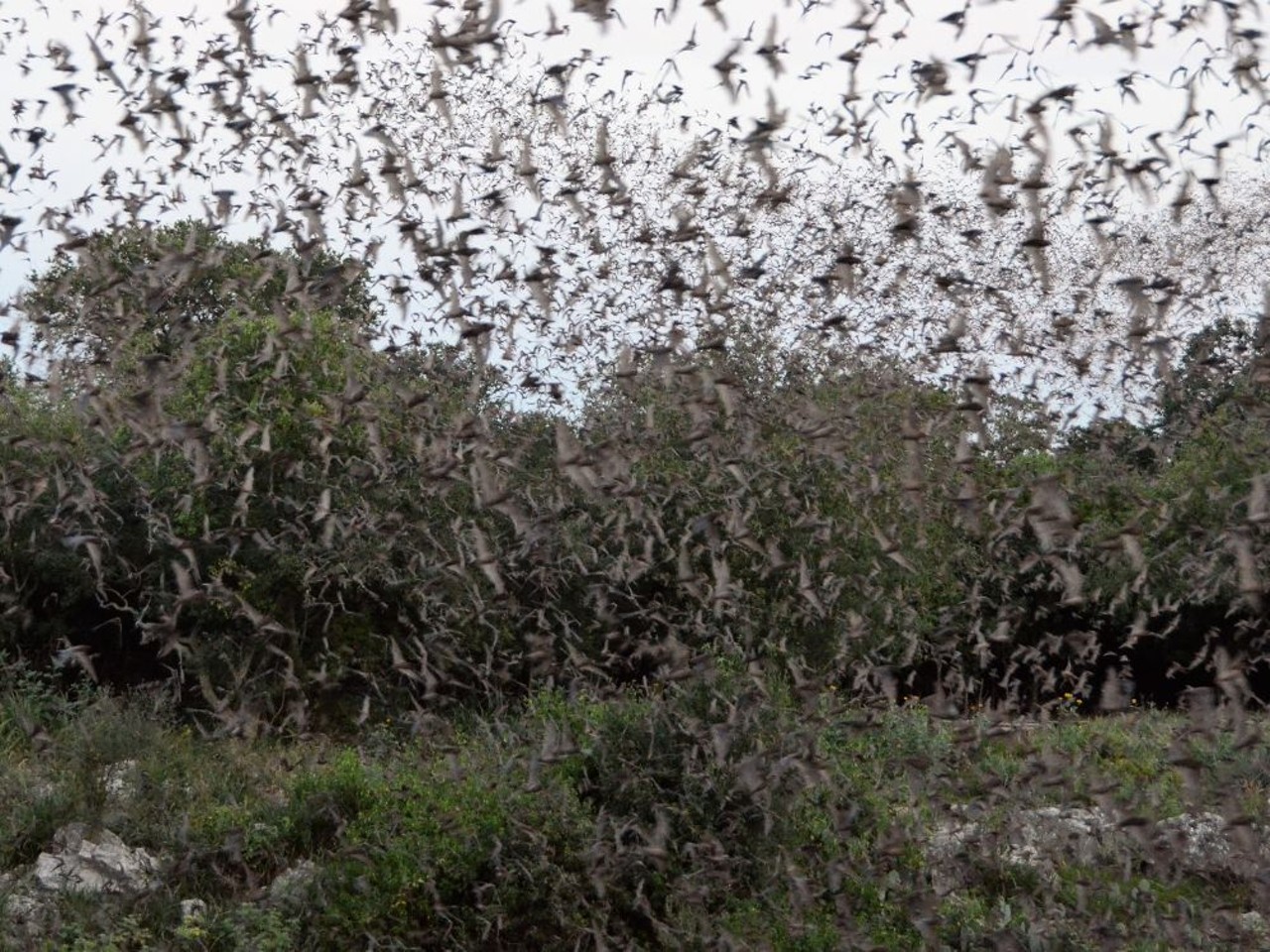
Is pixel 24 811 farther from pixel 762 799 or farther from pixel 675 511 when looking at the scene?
pixel 675 511

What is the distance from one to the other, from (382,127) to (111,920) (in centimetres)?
640

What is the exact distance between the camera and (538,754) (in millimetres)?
11977

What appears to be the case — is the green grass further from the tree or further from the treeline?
the tree

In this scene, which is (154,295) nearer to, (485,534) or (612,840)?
(612,840)

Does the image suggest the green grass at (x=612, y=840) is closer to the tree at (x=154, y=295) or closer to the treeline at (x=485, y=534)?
the treeline at (x=485, y=534)

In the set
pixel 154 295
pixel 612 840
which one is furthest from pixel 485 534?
pixel 154 295

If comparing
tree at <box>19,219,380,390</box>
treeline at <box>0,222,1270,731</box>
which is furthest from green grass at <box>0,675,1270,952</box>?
tree at <box>19,219,380,390</box>

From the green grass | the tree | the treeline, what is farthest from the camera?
the treeline

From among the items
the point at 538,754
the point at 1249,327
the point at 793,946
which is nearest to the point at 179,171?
the point at 538,754

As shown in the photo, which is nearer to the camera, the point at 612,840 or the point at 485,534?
the point at 612,840

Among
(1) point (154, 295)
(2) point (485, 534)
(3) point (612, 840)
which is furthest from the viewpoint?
(2) point (485, 534)

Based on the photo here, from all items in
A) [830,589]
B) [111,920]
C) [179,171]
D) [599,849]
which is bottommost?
[111,920]

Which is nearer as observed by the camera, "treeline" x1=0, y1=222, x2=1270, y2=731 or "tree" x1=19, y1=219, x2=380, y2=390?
"tree" x1=19, y1=219, x2=380, y2=390

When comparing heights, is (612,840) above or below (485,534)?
below
